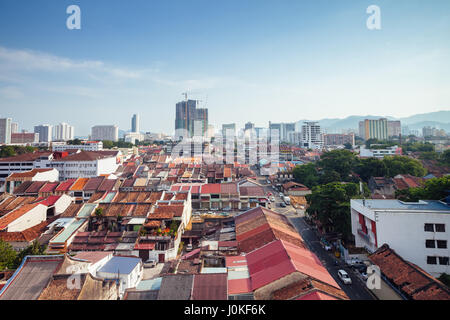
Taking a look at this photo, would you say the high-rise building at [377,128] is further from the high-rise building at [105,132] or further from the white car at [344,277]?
the high-rise building at [105,132]

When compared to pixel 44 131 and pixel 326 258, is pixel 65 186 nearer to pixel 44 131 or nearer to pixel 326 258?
pixel 326 258

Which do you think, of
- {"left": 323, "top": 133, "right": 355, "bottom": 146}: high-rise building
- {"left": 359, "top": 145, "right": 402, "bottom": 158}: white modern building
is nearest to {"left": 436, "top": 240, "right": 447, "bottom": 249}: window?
{"left": 359, "top": 145, "right": 402, "bottom": 158}: white modern building

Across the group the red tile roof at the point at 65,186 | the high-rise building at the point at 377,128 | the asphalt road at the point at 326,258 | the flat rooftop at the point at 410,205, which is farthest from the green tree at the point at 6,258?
the high-rise building at the point at 377,128

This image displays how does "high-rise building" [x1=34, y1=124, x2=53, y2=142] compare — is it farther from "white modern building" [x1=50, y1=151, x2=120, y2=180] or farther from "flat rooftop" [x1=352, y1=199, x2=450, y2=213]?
"flat rooftop" [x1=352, y1=199, x2=450, y2=213]

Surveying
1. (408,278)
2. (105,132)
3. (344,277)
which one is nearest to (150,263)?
(344,277)
